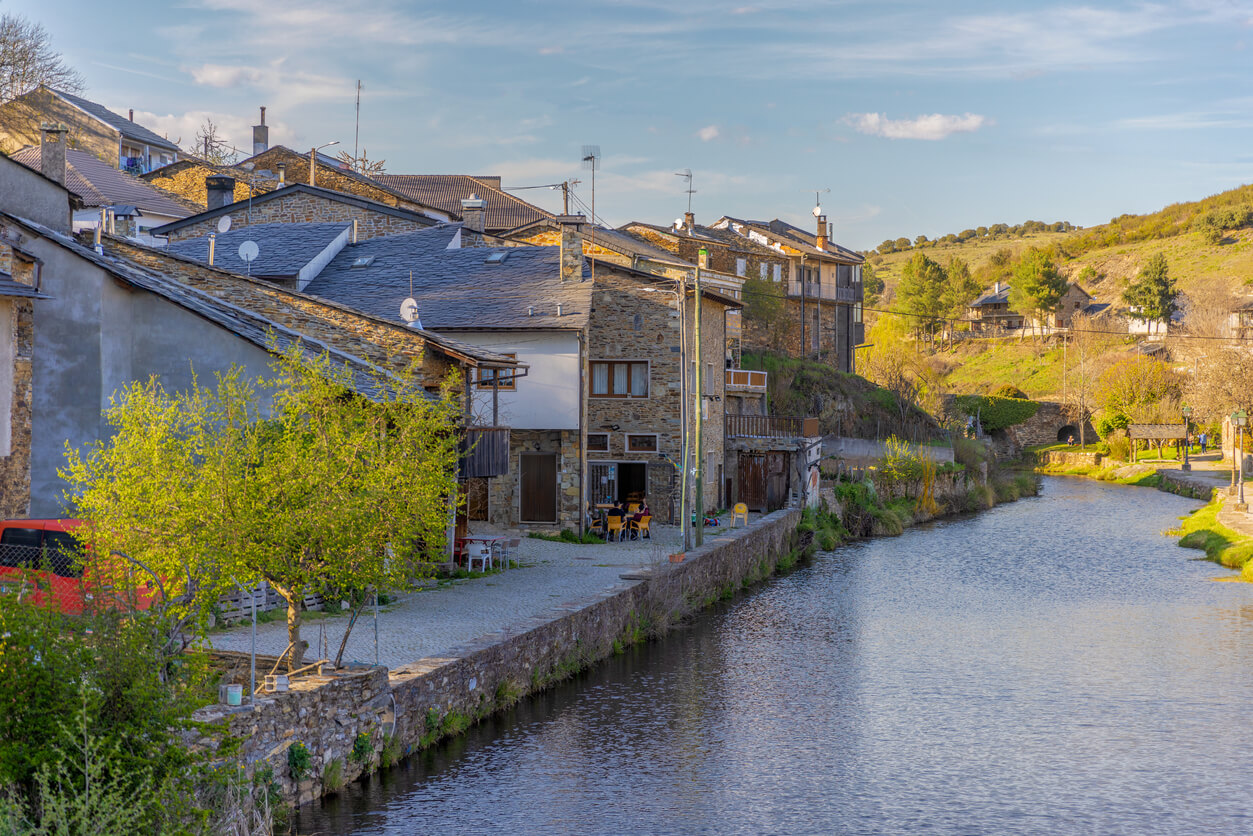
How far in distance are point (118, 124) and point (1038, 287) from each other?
225 ft

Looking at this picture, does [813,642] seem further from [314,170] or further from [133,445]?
[314,170]

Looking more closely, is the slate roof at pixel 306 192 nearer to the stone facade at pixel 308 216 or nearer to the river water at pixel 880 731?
the stone facade at pixel 308 216

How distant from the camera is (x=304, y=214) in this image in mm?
36812

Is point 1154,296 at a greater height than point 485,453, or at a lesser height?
greater

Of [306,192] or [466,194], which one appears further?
[466,194]

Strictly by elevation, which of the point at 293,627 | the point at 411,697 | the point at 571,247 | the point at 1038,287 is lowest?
the point at 411,697

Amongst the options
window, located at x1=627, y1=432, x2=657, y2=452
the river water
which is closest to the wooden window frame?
window, located at x1=627, y1=432, x2=657, y2=452

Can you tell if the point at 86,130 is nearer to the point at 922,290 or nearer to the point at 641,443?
the point at 641,443

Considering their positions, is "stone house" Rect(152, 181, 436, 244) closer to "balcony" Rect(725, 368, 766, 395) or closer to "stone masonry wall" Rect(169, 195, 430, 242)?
"stone masonry wall" Rect(169, 195, 430, 242)

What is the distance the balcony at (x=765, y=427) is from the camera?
37.7 m

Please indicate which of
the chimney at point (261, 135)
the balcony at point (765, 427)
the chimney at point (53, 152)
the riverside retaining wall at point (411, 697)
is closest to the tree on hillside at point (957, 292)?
the chimney at point (261, 135)

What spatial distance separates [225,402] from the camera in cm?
1173

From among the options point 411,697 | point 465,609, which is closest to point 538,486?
point 465,609

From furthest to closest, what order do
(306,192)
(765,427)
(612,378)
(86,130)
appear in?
1. (86,130)
2. (765,427)
3. (306,192)
4. (612,378)
